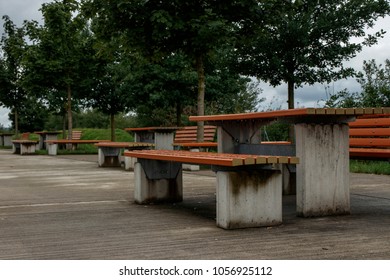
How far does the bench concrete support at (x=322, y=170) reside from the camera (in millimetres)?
5531

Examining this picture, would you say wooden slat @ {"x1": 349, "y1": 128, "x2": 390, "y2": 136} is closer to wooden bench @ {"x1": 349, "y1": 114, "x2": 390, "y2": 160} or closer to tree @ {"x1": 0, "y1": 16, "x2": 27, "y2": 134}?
wooden bench @ {"x1": 349, "y1": 114, "x2": 390, "y2": 160}

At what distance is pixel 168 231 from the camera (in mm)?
4910

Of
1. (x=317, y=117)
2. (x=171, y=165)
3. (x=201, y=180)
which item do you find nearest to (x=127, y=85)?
(x=201, y=180)

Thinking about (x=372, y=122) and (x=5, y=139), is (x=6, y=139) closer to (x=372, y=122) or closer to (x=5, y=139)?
(x=5, y=139)

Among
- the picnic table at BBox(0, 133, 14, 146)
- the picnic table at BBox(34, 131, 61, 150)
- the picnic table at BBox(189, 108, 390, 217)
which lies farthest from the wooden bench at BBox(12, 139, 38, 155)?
the picnic table at BBox(189, 108, 390, 217)

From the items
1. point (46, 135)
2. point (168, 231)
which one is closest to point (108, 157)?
point (168, 231)

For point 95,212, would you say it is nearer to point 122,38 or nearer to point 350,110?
point 350,110

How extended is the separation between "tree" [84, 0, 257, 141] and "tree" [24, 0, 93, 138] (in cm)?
1001

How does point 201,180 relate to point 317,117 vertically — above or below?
below

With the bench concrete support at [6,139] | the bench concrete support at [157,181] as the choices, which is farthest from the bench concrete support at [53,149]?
the bench concrete support at [157,181]

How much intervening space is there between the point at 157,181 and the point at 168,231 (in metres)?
2.03

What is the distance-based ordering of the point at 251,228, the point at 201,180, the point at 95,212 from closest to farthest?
the point at 251,228 → the point at 95,212 → the point at 201,180

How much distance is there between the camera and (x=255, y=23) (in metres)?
13.6
